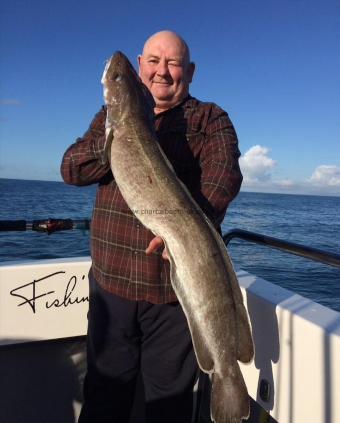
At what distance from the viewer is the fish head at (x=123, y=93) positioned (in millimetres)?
2766

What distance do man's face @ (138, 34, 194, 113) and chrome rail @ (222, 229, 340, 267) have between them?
1586mm

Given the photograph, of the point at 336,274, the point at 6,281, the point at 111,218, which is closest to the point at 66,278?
the point at 6,281

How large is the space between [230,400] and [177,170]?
163cm

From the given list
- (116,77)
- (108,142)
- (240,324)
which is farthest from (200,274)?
(116,77)

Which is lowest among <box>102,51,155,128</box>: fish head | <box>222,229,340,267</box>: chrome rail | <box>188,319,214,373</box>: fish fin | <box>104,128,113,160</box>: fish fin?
<box>188,319,214,373</box>: fish fin

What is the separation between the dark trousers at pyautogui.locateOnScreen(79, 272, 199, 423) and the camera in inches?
117

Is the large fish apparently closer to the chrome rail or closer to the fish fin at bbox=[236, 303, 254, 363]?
the fish fin at bbox=[236, 303, 254, 363]

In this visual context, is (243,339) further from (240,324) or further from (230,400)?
(230,400)

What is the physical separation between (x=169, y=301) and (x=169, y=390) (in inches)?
30.6

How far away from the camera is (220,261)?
247 centimetres

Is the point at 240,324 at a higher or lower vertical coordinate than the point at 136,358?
higher

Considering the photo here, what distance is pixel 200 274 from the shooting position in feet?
7.97

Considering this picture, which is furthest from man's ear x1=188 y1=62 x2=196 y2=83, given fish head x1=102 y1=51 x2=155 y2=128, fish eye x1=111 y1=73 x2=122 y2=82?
fish eye x1=111 y1=73 x2=122 y2=82

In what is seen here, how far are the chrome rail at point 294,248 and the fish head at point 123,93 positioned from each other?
5.57 feet
